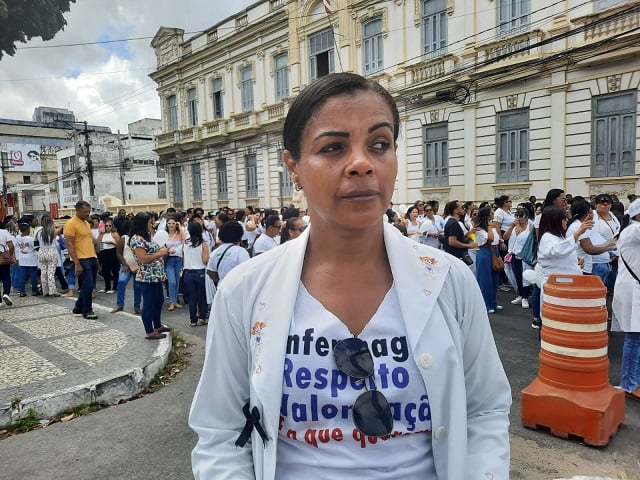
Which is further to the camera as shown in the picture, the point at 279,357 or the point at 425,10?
the point at 425,10

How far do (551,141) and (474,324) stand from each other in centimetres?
1520

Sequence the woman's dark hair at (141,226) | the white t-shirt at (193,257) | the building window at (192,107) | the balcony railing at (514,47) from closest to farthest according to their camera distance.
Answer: the woman's dark hair at (141,226), the white t-shirt at (193,257), the balcony railing at (514,47), the building window at (192,107)

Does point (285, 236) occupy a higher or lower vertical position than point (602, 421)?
higher

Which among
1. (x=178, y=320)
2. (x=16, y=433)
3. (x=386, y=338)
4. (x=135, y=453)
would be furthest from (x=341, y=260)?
(x=178, y=320)

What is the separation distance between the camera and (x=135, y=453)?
3824mm

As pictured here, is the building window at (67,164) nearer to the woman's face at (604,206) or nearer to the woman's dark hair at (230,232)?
the woman's dark hair at (230,232)

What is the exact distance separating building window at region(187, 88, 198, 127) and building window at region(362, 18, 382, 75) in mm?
13376

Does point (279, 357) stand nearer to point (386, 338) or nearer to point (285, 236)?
point (386, 338)

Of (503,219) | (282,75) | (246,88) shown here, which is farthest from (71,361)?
(246,88)

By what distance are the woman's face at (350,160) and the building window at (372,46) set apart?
18.9 m

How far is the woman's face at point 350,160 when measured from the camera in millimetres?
1338

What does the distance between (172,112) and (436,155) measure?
20.2 metres

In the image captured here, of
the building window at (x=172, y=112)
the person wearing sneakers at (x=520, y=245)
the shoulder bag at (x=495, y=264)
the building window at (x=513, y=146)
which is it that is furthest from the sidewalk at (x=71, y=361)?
the building window at (x=172, y=112)

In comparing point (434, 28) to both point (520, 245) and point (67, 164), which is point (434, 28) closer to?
point (520, 245)
